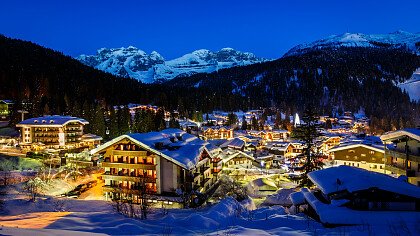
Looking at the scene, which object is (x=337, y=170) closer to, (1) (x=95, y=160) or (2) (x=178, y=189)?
(2) (x=178, y=189)

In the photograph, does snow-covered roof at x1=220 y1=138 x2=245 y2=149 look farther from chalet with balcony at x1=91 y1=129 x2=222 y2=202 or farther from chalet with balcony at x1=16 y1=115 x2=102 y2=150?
chalet with balcony at x1=91 y1=129 x2=222 y2=202

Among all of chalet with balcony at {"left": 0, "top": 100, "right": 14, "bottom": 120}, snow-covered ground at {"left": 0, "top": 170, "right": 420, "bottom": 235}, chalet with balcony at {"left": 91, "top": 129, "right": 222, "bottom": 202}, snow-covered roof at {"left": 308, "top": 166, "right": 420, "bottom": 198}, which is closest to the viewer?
snow-covered ground at {"left": 0, "top": 170, "right": 420, "bottom": 235}

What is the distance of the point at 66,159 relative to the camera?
183 feet

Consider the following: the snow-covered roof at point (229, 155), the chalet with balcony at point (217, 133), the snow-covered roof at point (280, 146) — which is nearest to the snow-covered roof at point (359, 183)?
the snow-covered roof at point (229, 155)

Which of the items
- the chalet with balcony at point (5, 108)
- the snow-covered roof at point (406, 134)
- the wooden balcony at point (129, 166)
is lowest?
the wooden balcony at point (129, 166)

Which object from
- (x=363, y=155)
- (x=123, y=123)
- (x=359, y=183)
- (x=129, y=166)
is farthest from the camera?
(x=123, y=123)

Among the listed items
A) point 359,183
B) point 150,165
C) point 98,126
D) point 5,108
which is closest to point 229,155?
point 150,165

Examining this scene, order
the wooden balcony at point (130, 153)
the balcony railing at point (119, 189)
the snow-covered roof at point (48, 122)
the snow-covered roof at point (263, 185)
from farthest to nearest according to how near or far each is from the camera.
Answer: the snow-covered roof at point (48, 122)
the snow-covered roof at point (263, 185)
the wooden balcony at point (130, 153)
the balcony railing at point (119, 189)

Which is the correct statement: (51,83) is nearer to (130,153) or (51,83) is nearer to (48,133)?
(48,133)

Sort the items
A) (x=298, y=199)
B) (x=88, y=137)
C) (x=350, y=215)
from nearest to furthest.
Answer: (x=350, y=215), (x=298, y=199), (x=88, y=137)

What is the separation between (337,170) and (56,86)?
112451 mm

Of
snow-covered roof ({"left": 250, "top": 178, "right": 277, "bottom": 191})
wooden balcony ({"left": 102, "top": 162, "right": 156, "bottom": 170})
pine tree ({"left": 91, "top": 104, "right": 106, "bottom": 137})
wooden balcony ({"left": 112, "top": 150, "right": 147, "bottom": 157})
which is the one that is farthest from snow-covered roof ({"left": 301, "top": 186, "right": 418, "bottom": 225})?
pine tree ({"left": 91, "top": 104, "right": 106, "bottom": 137})

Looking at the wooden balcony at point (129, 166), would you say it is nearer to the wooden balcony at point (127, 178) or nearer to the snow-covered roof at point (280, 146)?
the wooden balcony at point (127, 178)

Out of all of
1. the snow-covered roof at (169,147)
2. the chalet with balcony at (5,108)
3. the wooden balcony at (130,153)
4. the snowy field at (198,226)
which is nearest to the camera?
the snowy field at (198,226)
